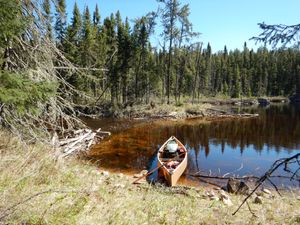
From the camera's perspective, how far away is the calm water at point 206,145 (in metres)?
14.5

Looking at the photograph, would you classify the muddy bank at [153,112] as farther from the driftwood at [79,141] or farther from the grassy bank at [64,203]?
the grassy bank at [64,203]

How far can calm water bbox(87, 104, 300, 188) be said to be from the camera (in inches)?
570

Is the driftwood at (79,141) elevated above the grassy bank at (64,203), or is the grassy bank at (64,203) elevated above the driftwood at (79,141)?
the grassy bank at (64,203)

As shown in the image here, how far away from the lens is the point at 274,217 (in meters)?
5.09

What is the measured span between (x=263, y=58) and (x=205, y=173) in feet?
249

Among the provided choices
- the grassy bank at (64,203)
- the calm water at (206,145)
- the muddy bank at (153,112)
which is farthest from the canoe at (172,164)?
the muddy bank at (153,112)

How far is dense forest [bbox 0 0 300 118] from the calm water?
11.9 feet

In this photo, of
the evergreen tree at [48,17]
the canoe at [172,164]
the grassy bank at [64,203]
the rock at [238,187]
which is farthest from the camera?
the canoe at [172,164]

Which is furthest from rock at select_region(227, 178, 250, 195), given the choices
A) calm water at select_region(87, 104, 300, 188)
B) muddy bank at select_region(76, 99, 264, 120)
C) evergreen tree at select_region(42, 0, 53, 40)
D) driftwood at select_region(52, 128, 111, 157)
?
muddy bank at select_region(76, 99, 264, 120)

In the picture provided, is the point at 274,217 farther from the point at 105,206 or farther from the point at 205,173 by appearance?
the point at 205,173

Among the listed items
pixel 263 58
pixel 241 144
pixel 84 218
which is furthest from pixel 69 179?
pixel 263 58

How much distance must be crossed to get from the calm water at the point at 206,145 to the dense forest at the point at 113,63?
3.62 meters

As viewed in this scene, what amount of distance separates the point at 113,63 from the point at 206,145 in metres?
20.2

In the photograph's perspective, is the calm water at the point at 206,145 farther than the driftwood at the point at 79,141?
Yes
